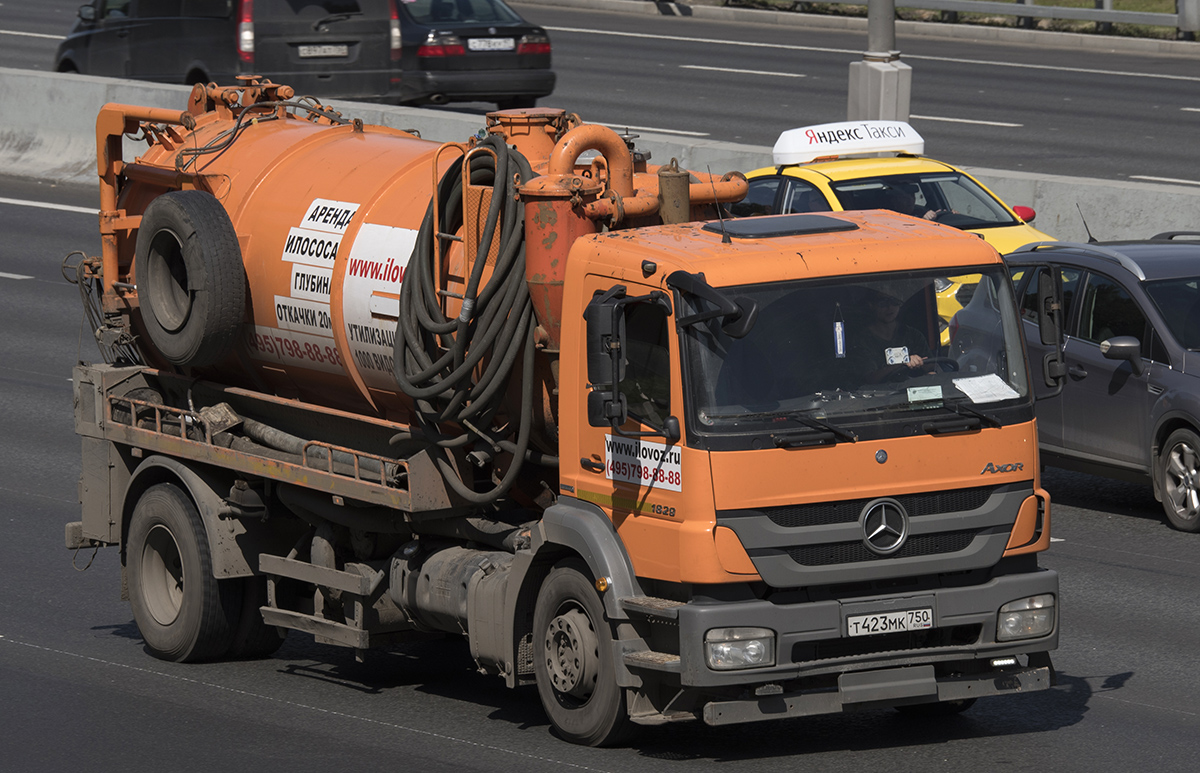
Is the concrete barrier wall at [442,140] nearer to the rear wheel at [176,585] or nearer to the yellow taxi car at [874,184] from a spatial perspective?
the yellow taxi car at [874,184]

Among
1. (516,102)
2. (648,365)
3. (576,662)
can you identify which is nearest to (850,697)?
(576,662)

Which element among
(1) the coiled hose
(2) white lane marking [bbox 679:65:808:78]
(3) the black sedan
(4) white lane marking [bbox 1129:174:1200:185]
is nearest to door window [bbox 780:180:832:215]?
(1) the coiled hose

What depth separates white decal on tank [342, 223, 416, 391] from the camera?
9.53 m

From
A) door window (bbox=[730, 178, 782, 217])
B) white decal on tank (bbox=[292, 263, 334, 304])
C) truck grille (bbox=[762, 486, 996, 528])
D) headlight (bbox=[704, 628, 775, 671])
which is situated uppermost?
white decal on tank (bbox=[292, 263, 334, 304])

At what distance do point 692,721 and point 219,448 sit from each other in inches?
125

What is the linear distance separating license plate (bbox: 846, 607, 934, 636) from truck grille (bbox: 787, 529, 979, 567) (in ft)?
0.79

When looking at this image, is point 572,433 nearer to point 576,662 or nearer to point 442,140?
point 576,662

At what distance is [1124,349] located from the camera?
1282cm

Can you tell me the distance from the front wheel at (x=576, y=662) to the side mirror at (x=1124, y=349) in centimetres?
566

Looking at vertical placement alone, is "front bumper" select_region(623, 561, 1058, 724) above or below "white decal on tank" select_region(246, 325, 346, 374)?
below

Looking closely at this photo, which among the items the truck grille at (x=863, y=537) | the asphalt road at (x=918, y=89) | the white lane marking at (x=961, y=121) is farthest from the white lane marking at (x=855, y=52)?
the truck grille at (x=863, y=537)

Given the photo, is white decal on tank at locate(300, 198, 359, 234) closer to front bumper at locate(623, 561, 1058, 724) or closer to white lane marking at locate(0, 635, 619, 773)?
white lane marking at locate(0, 635, 619, 773)

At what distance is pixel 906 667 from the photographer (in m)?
7.96

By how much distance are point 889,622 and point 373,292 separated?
326 centimetres
